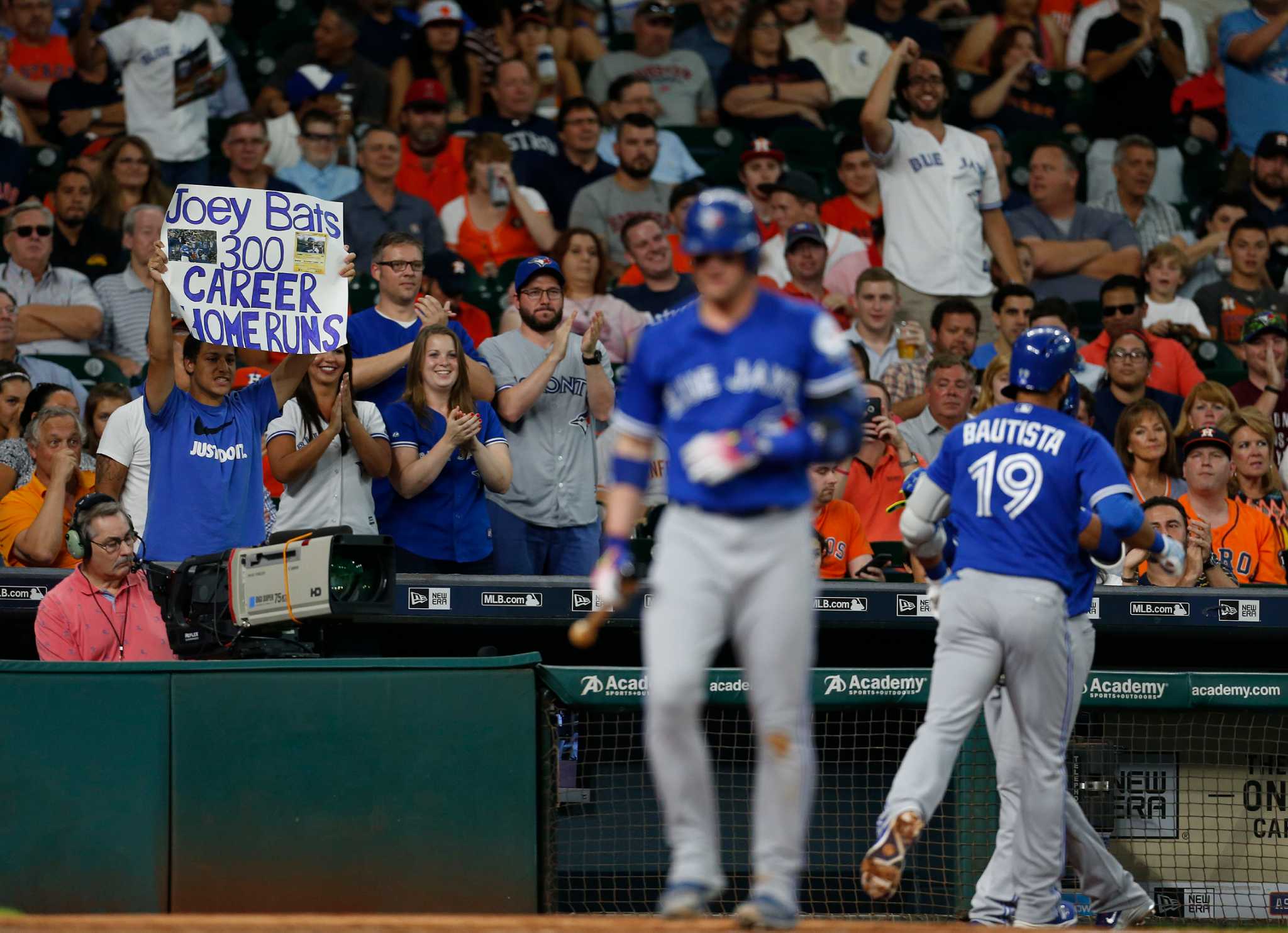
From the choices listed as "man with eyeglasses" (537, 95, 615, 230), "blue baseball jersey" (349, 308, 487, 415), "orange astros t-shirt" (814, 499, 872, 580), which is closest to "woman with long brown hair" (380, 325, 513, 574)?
"blue baseball jersey" (349, 308, 487, 415)

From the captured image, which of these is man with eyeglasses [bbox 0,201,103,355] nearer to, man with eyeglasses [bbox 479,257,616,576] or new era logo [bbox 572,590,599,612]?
man with eyeglasses [bbox 479,257,616,576]

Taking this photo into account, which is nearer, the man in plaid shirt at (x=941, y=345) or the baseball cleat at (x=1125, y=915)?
the baseball cleat at (x=1125, y=915)

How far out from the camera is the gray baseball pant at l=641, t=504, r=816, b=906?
14.1ft

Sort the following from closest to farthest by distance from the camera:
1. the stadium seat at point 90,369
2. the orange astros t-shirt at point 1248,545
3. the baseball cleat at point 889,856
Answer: the baseball cleat at point 889,856, the orange astros t-shirt at point 1248,545, the stadium seat at point 90,369

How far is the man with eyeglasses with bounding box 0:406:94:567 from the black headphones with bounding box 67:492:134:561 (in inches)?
A: 29.3

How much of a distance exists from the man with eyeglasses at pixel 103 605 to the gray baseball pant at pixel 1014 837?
125 inches

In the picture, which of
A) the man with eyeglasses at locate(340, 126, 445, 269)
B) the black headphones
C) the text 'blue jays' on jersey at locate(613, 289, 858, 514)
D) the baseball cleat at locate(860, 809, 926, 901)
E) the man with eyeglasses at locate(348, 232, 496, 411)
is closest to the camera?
the text 'blue jays' on jersey at locate(613, 289, 858, 514)

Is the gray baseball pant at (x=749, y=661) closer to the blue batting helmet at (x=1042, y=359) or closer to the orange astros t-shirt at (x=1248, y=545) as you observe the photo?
→ the blue batting helmet at (x=1042, y=359)

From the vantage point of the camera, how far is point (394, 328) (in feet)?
25.9

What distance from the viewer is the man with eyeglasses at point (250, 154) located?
10422mm

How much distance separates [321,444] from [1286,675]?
3.99 metres

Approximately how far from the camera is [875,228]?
11.2 m

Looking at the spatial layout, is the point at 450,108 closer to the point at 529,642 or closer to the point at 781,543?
the point at 529,642

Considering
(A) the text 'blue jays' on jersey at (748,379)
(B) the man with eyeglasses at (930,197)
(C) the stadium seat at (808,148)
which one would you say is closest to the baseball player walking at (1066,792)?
(A) the text 'blue jays' on jersey at (748,379)
